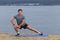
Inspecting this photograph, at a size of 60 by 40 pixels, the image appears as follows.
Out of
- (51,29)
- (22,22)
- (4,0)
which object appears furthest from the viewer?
(4,0)

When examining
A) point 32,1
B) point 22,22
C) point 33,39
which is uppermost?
point 32,1

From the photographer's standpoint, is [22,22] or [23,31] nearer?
[22,22]

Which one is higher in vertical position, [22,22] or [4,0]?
[4,0]

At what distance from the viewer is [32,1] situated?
46.5 metres

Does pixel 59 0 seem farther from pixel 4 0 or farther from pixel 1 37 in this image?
pixel 1 37

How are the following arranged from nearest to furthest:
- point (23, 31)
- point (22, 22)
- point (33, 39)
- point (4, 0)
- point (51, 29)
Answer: point (33, 39), point (22, 22), point (23, 31), point (51, 29), point (4, 0)

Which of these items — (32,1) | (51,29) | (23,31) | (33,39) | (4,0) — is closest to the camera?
(33,39)

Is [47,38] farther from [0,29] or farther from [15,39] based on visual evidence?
[0,29]

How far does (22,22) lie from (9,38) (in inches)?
37.5

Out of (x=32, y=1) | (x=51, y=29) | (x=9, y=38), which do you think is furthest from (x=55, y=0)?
(x=9, y=38)

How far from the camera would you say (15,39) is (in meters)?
10.9

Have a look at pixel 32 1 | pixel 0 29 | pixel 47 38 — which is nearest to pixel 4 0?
pixel 32 1

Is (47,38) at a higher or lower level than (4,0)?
lower

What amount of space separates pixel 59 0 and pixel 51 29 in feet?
113
